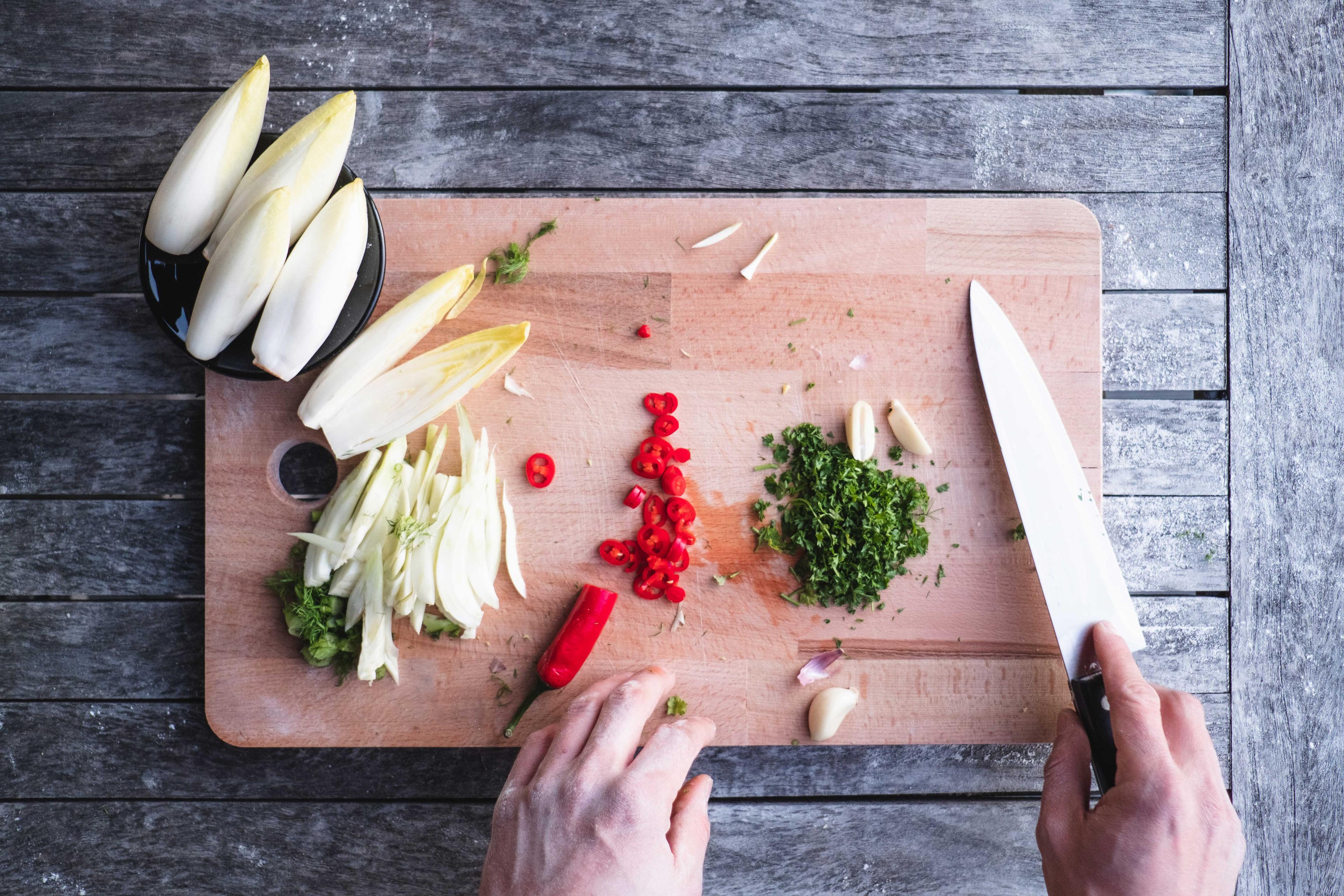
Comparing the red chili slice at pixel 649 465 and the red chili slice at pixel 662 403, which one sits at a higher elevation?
the red chili slice at pixel 662 403

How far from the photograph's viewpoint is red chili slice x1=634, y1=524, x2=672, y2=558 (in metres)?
1.74

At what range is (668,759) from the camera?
1.60m

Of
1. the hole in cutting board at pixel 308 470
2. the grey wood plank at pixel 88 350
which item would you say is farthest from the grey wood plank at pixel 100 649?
the grey wood plank at pixel 88 350

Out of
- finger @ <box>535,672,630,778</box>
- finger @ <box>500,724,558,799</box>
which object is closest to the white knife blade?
finger @ <box>535,672,630,778</box>

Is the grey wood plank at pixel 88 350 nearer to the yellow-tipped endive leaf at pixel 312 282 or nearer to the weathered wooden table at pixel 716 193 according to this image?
the weathered wooden table at pixel 716 193

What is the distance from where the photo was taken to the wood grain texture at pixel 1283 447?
1896mm

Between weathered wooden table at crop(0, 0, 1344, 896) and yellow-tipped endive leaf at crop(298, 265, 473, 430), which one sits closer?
yellow-tipped endive leaf at crop(298, 265, 473, 430)

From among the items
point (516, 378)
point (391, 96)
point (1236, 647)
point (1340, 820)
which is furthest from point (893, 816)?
point (391, 96)

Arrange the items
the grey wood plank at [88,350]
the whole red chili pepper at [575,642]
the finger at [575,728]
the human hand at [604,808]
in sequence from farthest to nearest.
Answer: the grey wood plank at [88,350] → the whole red chili pepper at [575,642] → the finger at [575,728] → the human hand at [604,808]

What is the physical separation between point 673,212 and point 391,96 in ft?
2.47

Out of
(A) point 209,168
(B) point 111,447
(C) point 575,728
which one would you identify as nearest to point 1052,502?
(C) point 575,728

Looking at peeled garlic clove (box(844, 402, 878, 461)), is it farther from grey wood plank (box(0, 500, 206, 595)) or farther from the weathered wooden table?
grey wood plank (box(0, 500, 206, 595))

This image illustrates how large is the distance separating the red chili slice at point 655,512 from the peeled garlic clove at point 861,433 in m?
0.45

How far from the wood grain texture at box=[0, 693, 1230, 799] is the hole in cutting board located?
62cm
